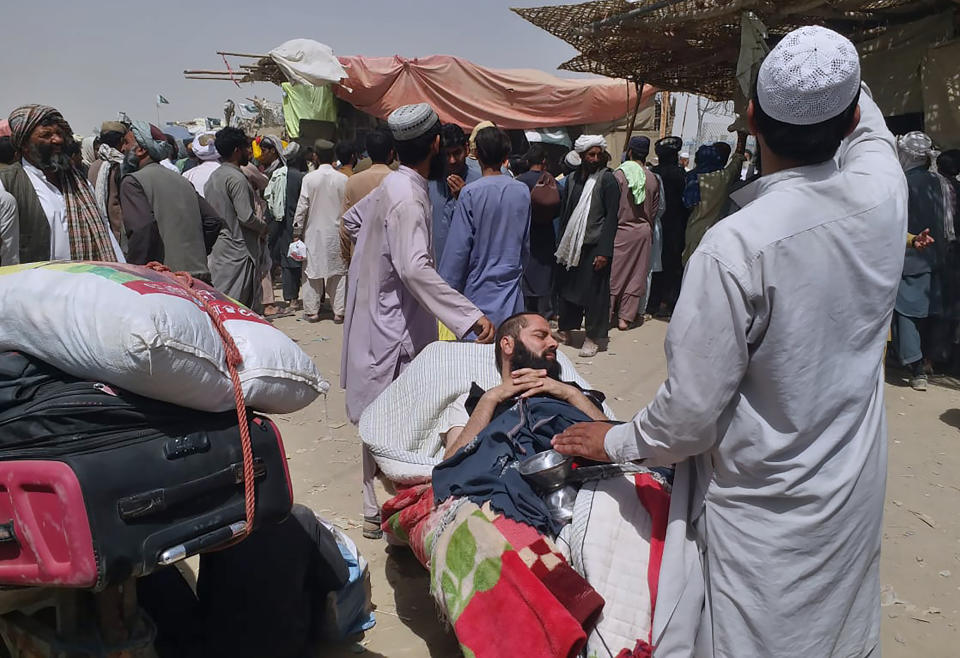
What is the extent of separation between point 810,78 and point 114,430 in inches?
63.2

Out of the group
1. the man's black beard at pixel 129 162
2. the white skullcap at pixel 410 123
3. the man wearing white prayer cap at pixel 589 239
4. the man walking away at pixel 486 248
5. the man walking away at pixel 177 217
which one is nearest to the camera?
the white skullcap at pixel 410 123

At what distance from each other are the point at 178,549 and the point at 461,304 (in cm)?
174

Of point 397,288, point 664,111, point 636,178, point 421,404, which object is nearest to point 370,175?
point 636,178

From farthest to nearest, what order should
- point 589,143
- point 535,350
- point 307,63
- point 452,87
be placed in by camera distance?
point 452,87 < point 307,63 < point 589,143 < point 535,350

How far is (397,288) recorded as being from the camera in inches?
128

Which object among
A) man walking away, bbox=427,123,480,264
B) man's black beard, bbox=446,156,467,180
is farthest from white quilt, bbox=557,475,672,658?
man's black beard, bbox=446,156,467,180

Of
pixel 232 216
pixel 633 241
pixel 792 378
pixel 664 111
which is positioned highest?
pixel 664 111

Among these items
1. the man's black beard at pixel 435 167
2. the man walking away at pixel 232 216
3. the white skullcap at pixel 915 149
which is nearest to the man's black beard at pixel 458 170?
the man walking away at pixel 232 216

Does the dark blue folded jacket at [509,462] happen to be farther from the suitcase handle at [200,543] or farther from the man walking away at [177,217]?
the man walking away at [177,217]

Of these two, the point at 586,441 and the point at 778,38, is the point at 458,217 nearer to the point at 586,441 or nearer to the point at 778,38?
the point at 586,441

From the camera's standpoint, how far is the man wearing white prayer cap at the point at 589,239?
6617mm

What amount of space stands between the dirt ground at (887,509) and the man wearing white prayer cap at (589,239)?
1.60 ft

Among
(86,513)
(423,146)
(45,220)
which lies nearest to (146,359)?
(86,513)

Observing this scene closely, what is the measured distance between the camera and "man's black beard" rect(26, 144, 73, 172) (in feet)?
10.3
